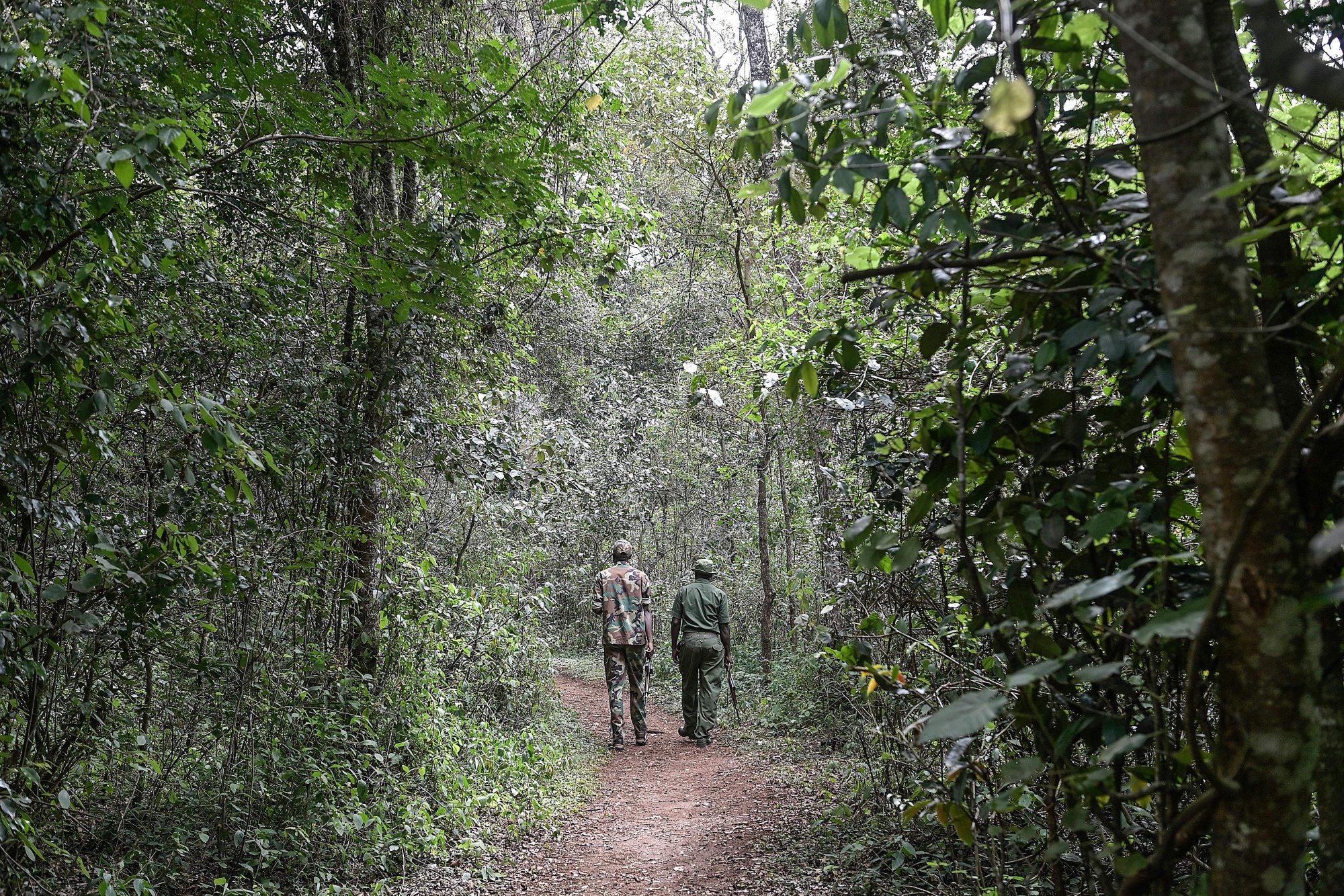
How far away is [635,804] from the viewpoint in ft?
25.2

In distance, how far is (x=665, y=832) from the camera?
680 centimetres

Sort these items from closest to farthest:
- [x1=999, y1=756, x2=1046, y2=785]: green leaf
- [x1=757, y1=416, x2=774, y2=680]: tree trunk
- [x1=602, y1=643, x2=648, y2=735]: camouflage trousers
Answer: [x1=999, y1=756, x2=1046, y2=785]: green leaf, [x1=602, y1=643, x2=648, y2=735]: camouflage trousers, [x1=757, y1=416, x2=774, y2=680]: tree trunk

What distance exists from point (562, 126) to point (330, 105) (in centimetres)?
195

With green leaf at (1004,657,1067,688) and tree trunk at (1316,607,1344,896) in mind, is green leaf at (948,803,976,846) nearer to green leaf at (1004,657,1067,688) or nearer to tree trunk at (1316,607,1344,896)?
tree trunk at (1316,607,1344,896)

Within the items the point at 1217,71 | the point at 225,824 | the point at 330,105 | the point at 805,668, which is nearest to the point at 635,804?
the point at 805,668

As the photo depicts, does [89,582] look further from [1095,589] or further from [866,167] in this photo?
[1095,589]

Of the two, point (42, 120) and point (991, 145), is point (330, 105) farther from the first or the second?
point (991, 145)

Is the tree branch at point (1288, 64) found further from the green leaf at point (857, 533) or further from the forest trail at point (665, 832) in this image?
the forest trail at point (665, 832)

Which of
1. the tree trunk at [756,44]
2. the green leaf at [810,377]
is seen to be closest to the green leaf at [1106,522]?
the green leaf at [810,377]

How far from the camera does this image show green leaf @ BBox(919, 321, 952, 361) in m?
2.28

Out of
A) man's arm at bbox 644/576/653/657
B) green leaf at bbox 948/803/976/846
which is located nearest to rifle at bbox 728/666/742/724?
man's arm at bbox 644/576/653/657

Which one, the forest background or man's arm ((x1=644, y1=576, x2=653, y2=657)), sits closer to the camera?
the forest background

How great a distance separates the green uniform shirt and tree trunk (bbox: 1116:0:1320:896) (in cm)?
930

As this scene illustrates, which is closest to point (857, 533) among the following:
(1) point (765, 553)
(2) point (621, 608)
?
(2) point (621, 608)
